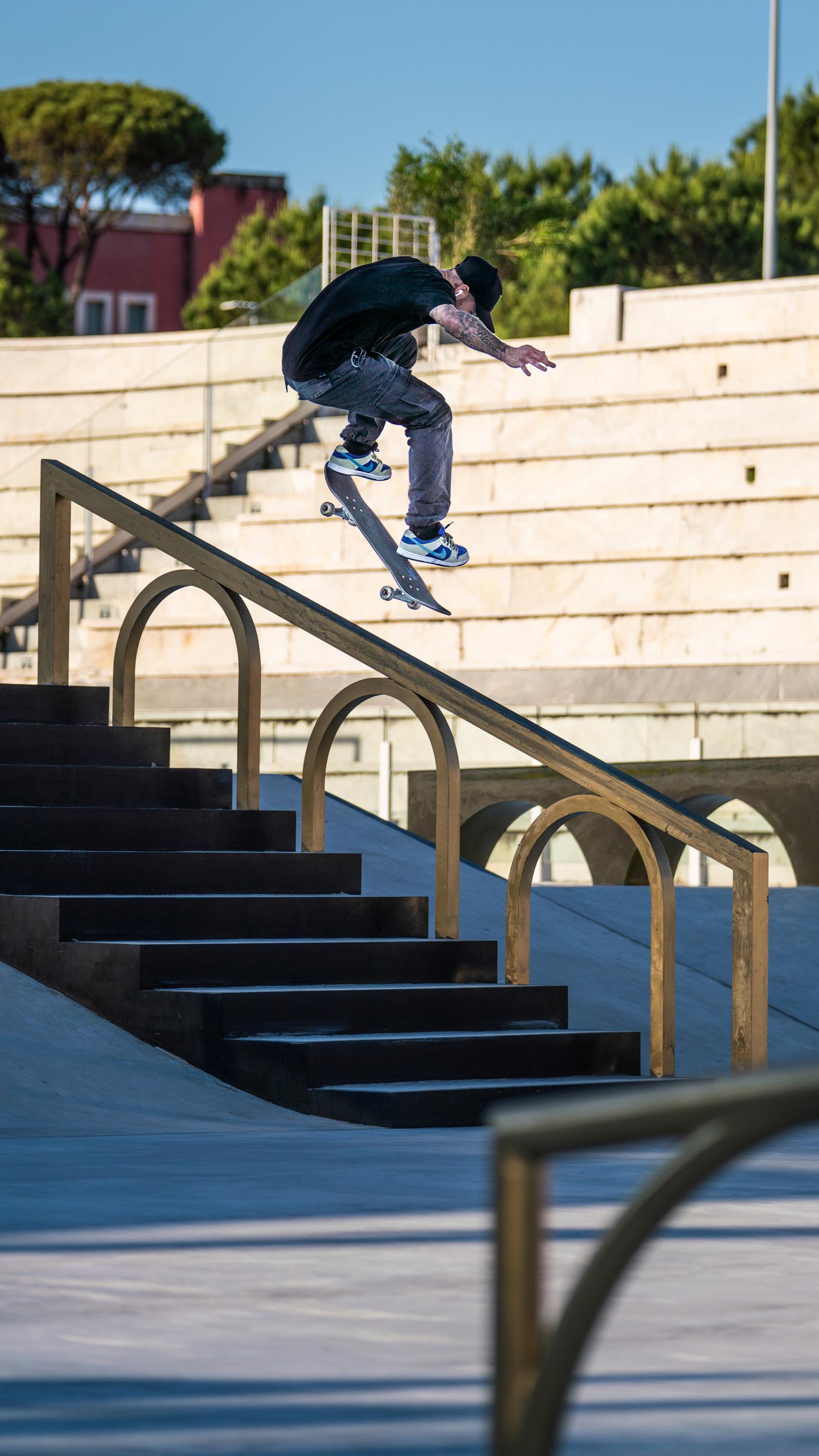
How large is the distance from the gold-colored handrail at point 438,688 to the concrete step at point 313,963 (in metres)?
0.77

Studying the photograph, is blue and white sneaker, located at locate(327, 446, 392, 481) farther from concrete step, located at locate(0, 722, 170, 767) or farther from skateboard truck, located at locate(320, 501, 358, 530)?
concrete step, located at locate(0, 722, 170, 767)

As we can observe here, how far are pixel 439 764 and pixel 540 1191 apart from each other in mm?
5752

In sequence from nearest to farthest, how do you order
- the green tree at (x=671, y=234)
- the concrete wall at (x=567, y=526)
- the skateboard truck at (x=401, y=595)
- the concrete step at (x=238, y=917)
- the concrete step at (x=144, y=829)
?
1. the concrete step at (x=238, y=917)
2. the concrete step at (x=144, y=829)
3. the skateboard truck at (x=401, y=595)
4. the concrete wall at (x=567, y=526)
5. the green tree at (x=671, y=234)

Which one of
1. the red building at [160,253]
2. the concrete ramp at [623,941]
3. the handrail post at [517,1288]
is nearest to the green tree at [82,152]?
the red building at [160,253]

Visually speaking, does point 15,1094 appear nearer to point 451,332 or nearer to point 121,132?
point 451,332

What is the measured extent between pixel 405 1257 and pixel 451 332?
15.4 feet

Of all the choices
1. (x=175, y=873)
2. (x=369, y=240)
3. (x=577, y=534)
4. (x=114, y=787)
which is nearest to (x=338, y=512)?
(x=114, y=787)

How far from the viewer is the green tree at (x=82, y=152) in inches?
2470

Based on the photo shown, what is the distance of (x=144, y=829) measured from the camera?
7.65 metres

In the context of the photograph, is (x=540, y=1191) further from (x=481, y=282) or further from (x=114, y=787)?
(x=481, y=282)

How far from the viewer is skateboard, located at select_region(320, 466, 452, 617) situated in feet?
27.9

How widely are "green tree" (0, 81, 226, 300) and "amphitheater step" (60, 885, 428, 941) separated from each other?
56272 millimetres

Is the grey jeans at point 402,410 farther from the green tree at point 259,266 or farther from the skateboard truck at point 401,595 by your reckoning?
the green tree at point 259,266

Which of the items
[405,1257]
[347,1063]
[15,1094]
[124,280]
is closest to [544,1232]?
[405,1257]
